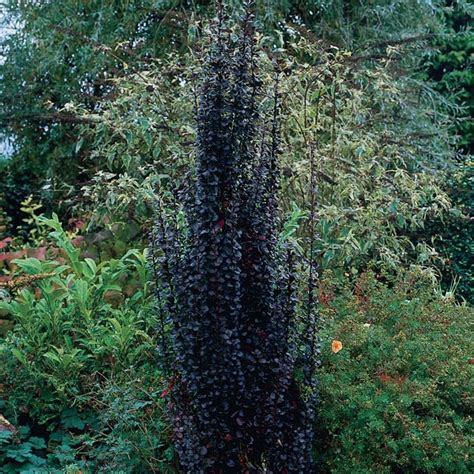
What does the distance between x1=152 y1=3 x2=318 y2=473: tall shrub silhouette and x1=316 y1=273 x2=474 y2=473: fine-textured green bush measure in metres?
0.22

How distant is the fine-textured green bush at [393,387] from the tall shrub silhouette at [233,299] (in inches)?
8.5

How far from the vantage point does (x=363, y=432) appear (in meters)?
3.15

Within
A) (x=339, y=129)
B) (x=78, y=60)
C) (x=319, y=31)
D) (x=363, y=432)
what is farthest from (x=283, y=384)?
(x=78, y=60)

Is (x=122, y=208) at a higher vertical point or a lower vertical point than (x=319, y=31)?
lower

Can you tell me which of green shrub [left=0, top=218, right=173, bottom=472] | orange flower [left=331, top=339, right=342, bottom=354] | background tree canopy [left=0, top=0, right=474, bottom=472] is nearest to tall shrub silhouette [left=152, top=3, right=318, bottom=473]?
background tree canopy [left=0, top=0, right=474, bottom=472]

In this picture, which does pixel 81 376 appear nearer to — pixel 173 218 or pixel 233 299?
pixel 173 218

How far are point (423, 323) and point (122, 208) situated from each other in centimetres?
233

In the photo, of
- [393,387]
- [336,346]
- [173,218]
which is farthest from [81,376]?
[393,387]

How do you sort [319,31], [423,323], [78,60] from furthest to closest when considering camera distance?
1. [78,60]
2. [319,31]
3. [423,323]

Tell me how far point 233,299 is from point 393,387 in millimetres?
880

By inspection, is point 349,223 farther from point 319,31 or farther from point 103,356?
point 319,31

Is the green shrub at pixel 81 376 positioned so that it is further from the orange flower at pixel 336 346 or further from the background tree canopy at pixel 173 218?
the orange flower at pixel 336 346

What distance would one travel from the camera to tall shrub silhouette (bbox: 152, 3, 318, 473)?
9.26ft

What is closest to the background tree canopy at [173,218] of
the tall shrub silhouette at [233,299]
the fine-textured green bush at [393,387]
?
the fine-textured green bush at [393,387]
